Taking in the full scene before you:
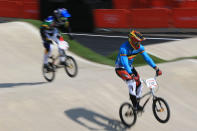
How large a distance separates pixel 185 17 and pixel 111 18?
5.32 m

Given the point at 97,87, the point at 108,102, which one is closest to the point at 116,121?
the point at 108,102

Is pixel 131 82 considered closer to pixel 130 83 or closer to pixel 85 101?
pixel 130 83

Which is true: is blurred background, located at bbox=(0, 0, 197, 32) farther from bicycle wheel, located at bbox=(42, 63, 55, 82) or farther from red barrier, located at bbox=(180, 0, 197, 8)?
bicycle wheel, located at bbox=(42, 63, 55, 82)

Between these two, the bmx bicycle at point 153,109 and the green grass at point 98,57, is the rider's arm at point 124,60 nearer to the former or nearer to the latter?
the bmx bicycle at point 153,109

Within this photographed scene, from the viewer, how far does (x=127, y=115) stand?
30.9 feet

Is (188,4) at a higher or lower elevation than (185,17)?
higher

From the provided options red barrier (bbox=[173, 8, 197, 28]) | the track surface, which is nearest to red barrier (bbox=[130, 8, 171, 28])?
red barrier (bbox=[173, 8, 197, 28])

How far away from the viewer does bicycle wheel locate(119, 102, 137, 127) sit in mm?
9388

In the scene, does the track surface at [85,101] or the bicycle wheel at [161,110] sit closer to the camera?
the bicycle wheel at [161,110]

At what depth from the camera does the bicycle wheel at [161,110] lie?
29.3 ft

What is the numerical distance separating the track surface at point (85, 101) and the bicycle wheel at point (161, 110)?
2.39ft

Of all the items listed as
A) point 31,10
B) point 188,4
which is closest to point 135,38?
point 188,4

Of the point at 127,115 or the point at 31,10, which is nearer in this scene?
the point at 127,115

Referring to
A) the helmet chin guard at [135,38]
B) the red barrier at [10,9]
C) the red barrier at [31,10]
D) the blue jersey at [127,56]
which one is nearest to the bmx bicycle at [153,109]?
the blue jersey at [127,56]
